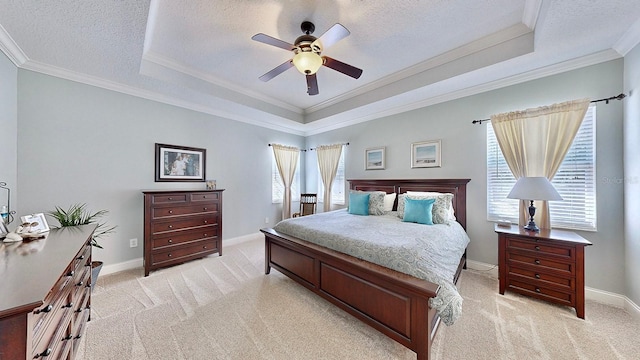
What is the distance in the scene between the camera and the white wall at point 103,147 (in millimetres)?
2652

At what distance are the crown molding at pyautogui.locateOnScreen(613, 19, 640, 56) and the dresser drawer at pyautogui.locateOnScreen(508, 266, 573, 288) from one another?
2.32 metres

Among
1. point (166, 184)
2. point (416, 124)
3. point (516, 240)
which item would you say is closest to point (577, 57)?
point (416, 124)

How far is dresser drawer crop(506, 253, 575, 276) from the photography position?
7.30 ft

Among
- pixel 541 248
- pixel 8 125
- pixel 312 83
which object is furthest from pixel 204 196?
pixel 541 248

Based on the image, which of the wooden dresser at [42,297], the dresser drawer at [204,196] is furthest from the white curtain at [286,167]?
the wooden dresser at [42,297]

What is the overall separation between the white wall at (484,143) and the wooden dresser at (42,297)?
4130 millimetres

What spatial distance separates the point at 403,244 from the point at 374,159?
2.71 metres

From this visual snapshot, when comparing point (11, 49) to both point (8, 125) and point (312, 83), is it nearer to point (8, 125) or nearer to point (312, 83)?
point (8, 125)

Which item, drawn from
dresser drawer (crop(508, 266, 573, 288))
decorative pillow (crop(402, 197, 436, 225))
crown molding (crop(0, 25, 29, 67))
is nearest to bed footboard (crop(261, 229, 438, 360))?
decorative pillow (crop(402, 197, 436, 225))

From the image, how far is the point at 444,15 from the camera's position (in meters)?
2.21

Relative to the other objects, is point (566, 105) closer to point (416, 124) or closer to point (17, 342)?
point (416, 124)

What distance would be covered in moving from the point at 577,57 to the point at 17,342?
15.7ft

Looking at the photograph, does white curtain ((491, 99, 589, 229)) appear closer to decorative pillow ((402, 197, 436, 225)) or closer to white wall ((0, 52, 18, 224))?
decorative pillow ((402, 197, 436, 225))

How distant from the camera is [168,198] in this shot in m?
3.33
